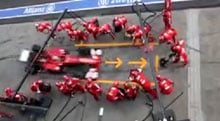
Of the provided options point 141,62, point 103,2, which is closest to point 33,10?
point 103,2

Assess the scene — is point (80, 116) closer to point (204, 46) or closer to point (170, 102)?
point (170, 102)

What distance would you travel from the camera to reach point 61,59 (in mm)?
9711

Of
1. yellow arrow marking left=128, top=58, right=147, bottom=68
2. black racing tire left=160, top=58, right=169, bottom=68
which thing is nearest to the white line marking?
black racing tire left=160, top=58, right=169, bottom=68

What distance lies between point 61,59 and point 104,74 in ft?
3.31

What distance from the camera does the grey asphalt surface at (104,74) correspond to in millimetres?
8638

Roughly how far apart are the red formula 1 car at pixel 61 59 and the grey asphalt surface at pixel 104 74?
8.8 inches

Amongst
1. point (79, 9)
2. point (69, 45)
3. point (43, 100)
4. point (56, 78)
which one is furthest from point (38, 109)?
point (79, 9)

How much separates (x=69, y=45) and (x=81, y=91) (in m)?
1.37

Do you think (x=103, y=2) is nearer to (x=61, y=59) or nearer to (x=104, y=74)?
(x=61, y=59)

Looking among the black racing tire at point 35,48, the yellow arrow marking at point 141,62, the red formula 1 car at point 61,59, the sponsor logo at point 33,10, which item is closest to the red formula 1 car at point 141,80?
the yellow arrow marking at point 141,62

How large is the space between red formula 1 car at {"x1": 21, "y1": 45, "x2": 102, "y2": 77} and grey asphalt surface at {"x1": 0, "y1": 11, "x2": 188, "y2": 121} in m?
0.22

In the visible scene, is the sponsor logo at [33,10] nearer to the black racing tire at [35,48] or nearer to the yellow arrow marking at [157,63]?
the black racing tire at [35,48]

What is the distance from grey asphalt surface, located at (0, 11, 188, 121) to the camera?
864cm

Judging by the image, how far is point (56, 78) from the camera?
10.0 m
